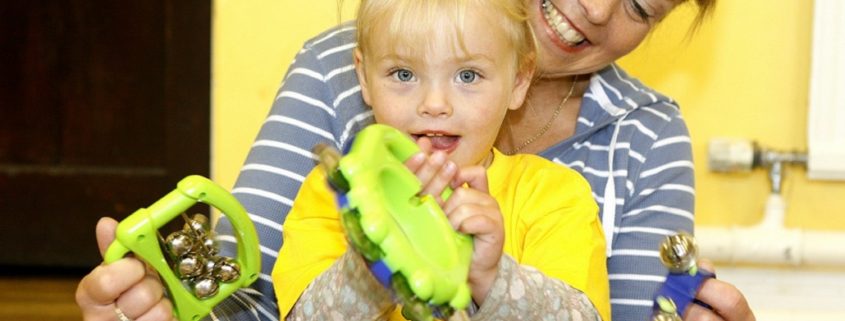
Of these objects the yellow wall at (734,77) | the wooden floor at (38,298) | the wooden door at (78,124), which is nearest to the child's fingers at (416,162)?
the yellow wall at (734,77)

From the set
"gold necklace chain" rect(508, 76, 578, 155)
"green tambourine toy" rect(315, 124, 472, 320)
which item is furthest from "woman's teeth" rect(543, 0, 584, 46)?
"green tambourine toy" rect(315, 124, 472, 320)

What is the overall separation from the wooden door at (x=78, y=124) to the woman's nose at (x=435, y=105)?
1.46m

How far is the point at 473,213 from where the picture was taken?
90cm

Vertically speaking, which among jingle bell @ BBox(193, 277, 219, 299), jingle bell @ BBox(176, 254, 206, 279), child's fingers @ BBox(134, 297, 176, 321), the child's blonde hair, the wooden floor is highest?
the child's blonde hair

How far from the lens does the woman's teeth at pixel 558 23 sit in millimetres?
1300

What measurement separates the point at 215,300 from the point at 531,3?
45cm

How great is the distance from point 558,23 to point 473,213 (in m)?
0.45

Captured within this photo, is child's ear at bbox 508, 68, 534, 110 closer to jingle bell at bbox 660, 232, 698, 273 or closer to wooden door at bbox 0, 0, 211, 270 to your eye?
jingle bell at bbox 660, 232, 698, 273

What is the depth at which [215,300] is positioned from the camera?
1.06 meters

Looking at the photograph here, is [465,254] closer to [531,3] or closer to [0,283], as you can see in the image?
[531,3]

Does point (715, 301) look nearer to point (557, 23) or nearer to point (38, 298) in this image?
point (557, 23)

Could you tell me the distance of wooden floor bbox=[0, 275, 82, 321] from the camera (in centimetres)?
232

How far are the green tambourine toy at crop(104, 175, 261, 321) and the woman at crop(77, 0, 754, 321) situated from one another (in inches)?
5.5

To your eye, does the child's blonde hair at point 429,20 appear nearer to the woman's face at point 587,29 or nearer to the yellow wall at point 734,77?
the woman's face at point 587,29
